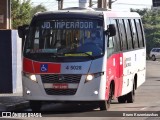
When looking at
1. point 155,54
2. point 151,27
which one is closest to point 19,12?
point 155,54

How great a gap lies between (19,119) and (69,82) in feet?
5.69

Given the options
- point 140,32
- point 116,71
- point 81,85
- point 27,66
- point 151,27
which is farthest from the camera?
point 151,27

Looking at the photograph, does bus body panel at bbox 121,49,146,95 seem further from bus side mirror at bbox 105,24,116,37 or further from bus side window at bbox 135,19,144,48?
bus side mirror at bbox 105,24,116,37

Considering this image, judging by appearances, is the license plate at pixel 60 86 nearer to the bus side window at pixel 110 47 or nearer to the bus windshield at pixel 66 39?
the bus windshield at pixel 66 39

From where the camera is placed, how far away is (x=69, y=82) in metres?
14.4

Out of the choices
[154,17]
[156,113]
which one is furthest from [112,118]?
[154,17]

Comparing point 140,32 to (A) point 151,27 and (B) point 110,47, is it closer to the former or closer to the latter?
(B) point 110,47

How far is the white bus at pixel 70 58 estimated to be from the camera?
1441 cm

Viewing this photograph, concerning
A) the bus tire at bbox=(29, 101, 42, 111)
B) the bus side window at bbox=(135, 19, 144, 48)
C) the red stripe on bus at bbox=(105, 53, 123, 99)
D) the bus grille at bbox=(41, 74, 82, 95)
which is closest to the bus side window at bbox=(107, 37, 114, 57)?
the red stripe on bus at bbox=(105, 53, 123, 99)

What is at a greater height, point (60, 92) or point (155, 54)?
point (60, 92)

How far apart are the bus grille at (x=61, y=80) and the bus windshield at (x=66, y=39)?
532 millimetres

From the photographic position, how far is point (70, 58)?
14.6 m

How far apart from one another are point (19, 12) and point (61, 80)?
2698 centimetres

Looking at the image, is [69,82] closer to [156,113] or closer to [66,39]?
[66,39]
